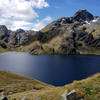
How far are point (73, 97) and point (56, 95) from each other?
172 inches

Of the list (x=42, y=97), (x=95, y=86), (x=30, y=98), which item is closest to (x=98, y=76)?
(x=95, y=86)

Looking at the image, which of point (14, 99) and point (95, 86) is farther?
point (14, 99)

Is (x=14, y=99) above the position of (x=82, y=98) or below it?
below

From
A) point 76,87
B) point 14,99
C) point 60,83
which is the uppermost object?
point 76,87

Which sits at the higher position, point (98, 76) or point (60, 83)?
point (98, 76)

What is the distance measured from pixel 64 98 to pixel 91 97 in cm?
348

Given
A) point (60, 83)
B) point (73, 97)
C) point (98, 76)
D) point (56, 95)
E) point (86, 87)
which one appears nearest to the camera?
point (73, 97)

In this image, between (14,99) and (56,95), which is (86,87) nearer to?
(56,95)

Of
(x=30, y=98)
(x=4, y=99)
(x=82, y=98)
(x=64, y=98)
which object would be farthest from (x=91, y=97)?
(x=4, y=99)

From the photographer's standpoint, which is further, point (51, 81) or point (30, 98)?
point (51, 81)

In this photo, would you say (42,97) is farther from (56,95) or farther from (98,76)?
(98,76)

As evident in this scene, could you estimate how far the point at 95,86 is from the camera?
21.1 m

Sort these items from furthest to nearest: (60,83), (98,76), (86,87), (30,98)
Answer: (60,83), (98,76), (30,98), (86,87)

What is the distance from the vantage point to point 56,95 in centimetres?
2223
